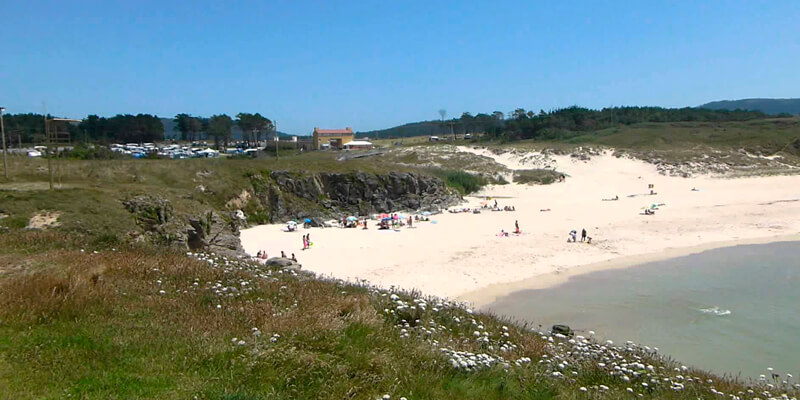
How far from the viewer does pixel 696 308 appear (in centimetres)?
1532

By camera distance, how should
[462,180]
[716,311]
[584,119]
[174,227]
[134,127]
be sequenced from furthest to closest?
1. [584,119]
2. [134,127]
3. [462,180]
4. [174,227]
5. [716,311]

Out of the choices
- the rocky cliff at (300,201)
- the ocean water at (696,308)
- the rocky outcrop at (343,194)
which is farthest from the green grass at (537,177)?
the ocean water at (696,308)

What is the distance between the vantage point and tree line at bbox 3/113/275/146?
226 feet

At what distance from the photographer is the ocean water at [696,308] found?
1202 cm

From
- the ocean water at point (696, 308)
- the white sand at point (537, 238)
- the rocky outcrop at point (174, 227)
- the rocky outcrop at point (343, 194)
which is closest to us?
the ocean water at point (696, 308)

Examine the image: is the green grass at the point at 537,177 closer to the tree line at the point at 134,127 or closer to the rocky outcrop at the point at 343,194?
the rocky outcrop at the point at 343,194

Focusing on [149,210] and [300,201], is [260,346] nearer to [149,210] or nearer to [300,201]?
[149,210]

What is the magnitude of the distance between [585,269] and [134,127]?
80.6 m

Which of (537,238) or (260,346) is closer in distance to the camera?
(260,346)

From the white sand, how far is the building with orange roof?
51895 millimetres

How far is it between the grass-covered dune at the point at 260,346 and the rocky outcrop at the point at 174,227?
29.8 feet

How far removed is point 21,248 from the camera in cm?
986

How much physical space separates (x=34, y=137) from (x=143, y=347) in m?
71.2

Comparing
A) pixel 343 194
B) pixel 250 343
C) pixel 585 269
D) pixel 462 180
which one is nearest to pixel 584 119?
pixel 462 180
